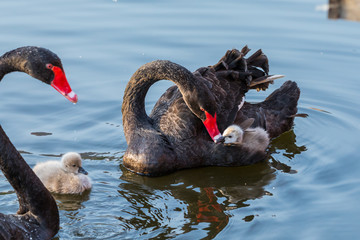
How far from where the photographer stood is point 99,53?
9484mm

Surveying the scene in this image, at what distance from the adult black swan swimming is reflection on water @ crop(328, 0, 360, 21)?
2.56 metres

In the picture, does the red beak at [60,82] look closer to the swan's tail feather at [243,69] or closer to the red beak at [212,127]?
the red beak at [212,127]

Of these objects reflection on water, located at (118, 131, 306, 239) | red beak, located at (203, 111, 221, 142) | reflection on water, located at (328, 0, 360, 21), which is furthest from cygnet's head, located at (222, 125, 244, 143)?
reflection on water, located at (328, 0, 360, 21)

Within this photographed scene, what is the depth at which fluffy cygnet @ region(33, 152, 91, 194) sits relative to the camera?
20.3 ft

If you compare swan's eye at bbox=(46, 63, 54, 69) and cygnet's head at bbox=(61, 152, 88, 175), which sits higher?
swan's eye at bbox=(46, 63, 54, 69)

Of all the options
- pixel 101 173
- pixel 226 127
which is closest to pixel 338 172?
pixel 226 127

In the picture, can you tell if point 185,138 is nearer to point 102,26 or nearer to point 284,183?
point 284,183

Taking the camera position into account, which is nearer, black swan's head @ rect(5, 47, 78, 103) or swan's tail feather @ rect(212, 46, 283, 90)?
black swan's head @ rect(5, 47, 78, 103)

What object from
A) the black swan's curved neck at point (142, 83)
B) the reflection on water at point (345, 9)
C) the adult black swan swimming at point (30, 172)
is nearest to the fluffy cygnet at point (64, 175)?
the adult black swan swimming at point (30, 172)

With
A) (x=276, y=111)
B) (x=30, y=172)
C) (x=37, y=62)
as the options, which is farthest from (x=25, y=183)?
(x=276, y=111)

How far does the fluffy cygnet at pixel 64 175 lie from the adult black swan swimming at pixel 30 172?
90cm

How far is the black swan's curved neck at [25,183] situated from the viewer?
5.08m

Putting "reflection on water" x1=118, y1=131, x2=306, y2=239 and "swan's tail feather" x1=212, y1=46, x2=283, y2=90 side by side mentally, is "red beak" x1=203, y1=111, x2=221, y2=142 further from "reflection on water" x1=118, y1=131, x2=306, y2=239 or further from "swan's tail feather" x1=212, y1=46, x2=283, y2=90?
"swan's tail feather" x1=212, y1=46, x2=283, y2=90

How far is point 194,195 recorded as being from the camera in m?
6.36
